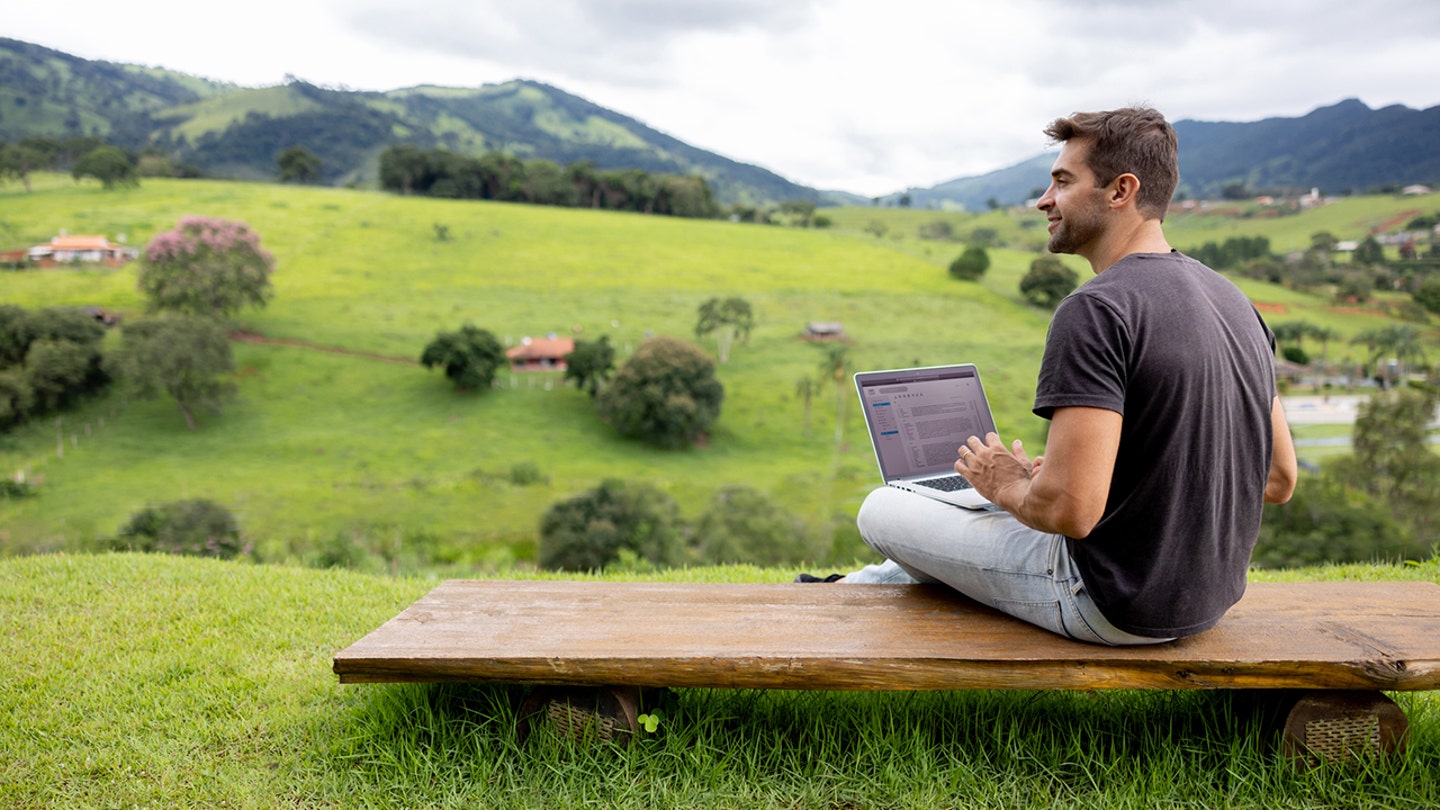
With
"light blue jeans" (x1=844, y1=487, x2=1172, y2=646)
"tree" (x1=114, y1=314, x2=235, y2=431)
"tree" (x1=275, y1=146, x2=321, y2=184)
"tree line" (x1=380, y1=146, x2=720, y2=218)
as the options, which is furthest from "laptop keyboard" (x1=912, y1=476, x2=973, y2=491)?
"tree" (x1=275, y1=146, x2=321, y2=184)

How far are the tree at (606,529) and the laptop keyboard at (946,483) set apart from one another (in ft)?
96.2

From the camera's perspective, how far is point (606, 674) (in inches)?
97.1

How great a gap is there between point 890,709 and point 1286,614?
4.53 ft

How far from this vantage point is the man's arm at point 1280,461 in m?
2.55

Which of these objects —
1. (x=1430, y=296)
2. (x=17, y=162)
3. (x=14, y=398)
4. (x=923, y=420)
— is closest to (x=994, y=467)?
(x=923, y=420)

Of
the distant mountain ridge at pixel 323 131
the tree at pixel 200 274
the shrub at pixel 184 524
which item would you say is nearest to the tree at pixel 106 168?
the tree at pixel 200 274

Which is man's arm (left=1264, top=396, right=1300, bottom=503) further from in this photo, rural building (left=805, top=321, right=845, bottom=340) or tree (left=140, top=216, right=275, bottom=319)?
tree (left=140, top=216, right=275, bottom=319)

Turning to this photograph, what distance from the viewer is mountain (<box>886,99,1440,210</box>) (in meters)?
110

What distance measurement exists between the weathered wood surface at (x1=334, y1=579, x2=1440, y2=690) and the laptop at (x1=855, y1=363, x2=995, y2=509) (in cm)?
50

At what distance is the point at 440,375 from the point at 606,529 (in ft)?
82.8

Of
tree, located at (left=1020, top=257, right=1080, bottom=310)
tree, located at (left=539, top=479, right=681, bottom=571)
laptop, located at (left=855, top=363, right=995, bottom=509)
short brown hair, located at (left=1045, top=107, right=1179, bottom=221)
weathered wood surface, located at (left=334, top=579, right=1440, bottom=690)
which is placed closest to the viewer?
short brown hair, located at (left=1045, top=107, right=1179, bottom=221)

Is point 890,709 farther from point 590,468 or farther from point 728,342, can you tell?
point 728,342

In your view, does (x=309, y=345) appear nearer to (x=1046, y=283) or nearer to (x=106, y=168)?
(x=106, y=168)

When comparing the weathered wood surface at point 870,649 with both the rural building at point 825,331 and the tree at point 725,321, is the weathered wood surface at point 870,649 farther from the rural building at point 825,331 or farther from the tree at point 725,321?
the rural building at point 825,331
